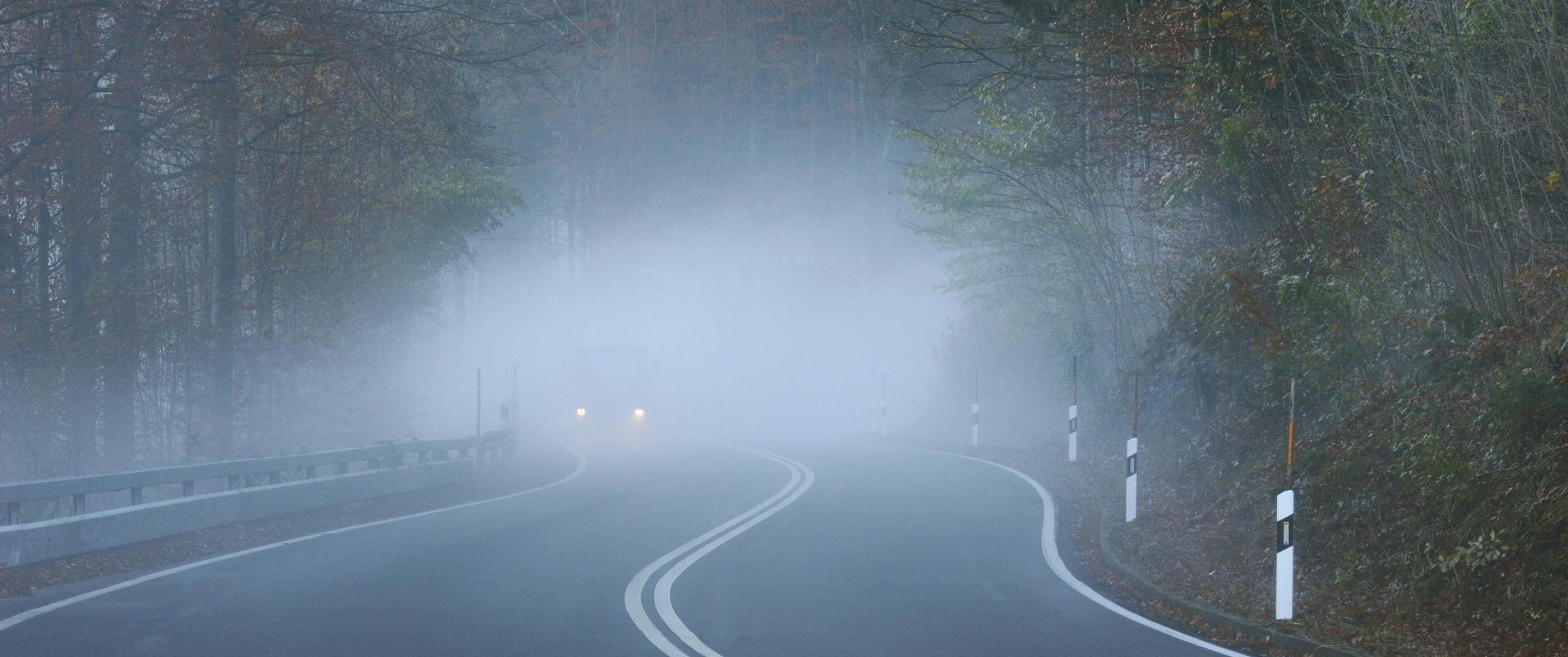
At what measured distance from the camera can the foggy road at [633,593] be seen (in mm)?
8312

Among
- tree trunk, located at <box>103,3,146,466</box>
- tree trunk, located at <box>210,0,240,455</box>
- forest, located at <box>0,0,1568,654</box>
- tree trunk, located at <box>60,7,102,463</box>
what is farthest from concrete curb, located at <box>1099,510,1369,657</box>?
tree trunk, located at <box>210,0,240,455</box>

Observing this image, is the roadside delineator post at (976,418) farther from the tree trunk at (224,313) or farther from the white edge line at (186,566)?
the tree trunk at (224,313)

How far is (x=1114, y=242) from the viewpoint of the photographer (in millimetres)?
22969

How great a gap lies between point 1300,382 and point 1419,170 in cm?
262

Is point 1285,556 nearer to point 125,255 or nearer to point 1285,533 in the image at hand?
point 1285,533

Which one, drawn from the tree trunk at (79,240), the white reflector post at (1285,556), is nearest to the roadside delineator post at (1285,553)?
the white reflector post at (1285,556)

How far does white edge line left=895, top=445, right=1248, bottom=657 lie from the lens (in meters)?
8.62

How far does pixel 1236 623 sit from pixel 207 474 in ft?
34.5

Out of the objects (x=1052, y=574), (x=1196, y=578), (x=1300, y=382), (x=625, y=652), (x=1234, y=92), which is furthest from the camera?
(x=1234, y=92)

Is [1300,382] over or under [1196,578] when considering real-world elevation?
over

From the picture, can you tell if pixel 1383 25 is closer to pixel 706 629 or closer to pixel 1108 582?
pixel 1108 582

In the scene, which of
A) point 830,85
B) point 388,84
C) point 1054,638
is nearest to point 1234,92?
point 1054,638

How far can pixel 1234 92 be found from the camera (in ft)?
47.2

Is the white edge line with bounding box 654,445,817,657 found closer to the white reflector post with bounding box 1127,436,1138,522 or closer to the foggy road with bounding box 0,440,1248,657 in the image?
the foggy road with bounding box 0,440,1248,657
